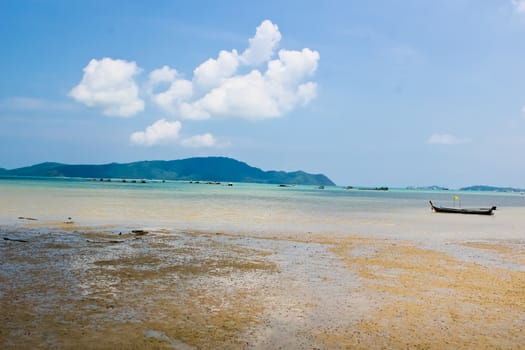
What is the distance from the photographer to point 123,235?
23.5 metres

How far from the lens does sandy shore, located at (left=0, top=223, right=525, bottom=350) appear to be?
28.0 feet

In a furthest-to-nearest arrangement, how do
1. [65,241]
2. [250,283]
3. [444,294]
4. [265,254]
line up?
[65,241]
[265,254]
[250,283]
[444,294]

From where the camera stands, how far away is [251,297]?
454 inches

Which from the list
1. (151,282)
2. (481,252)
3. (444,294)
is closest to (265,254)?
(151,282)

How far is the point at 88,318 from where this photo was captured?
9344mm

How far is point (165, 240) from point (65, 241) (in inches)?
187

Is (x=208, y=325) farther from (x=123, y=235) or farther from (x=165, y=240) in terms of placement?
(x=123, y=235)

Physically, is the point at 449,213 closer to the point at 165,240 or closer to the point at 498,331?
Answer: the point at 165,240

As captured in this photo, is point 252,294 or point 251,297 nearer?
point 251,297

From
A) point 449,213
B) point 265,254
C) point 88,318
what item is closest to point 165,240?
point 265,254

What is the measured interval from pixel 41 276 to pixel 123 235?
10469mm

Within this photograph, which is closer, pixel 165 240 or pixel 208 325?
pixel 208 325

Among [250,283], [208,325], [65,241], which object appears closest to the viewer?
[208,325]

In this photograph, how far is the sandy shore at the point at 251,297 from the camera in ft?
28.0
